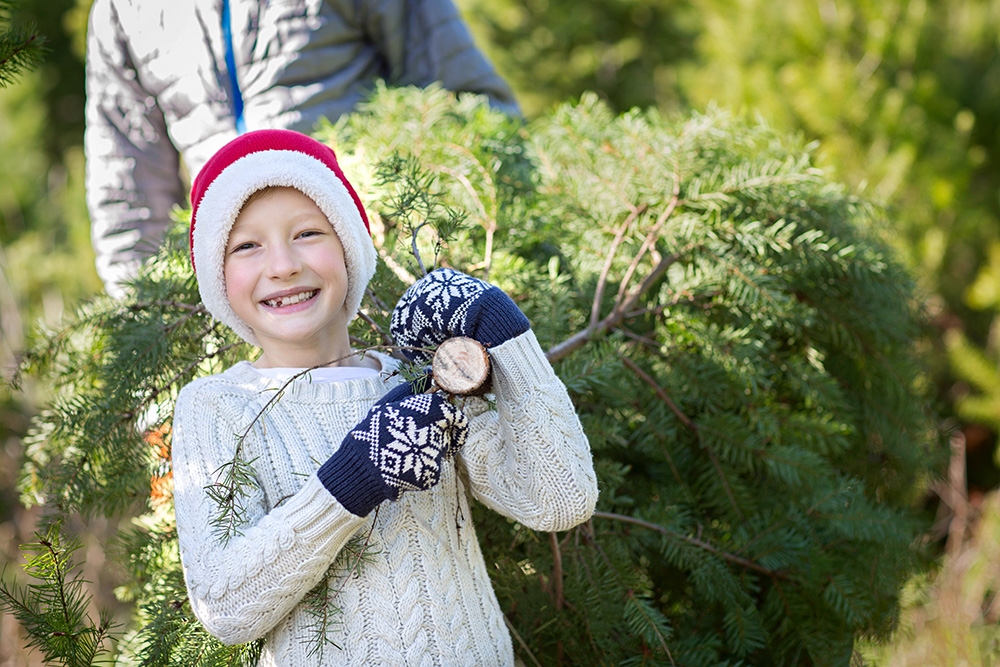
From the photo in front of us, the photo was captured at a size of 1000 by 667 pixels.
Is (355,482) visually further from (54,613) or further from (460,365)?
(54,613)

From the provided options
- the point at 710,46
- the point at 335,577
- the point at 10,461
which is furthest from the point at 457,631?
the point at 710,46

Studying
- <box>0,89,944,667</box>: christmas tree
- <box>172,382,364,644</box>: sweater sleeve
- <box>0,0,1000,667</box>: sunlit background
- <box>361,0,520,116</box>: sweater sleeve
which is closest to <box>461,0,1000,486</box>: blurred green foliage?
<box>0,0,1000,667</box>: sunlit background

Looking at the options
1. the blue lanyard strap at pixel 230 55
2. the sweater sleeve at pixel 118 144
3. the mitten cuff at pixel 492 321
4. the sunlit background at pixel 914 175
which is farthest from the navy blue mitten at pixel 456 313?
the sunlit background at pixel 914 175

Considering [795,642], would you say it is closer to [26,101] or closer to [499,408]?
[499,408]

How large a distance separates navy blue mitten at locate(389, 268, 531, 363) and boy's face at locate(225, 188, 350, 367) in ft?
0.55

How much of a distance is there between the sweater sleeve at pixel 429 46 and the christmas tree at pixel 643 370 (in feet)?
1.64

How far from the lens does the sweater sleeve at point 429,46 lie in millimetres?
2164

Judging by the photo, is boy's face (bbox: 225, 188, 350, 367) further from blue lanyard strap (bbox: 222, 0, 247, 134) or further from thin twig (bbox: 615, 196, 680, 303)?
blue lanyard strap (bbox: 222, 0, 247, 134)

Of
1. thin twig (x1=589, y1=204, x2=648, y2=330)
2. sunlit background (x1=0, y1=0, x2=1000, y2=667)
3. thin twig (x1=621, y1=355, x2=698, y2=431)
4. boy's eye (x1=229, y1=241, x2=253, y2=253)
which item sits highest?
boy's eye (x1=229, y1=241, x2=253, y2=253)

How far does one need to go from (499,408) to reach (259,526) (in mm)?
327

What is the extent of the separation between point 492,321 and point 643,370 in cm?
58

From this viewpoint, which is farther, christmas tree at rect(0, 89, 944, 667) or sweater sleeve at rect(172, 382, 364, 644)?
christmas tree at rect(0, 89, 944, 667)

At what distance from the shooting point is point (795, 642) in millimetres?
1460

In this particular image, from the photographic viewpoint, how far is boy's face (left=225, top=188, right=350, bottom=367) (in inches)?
44.9
